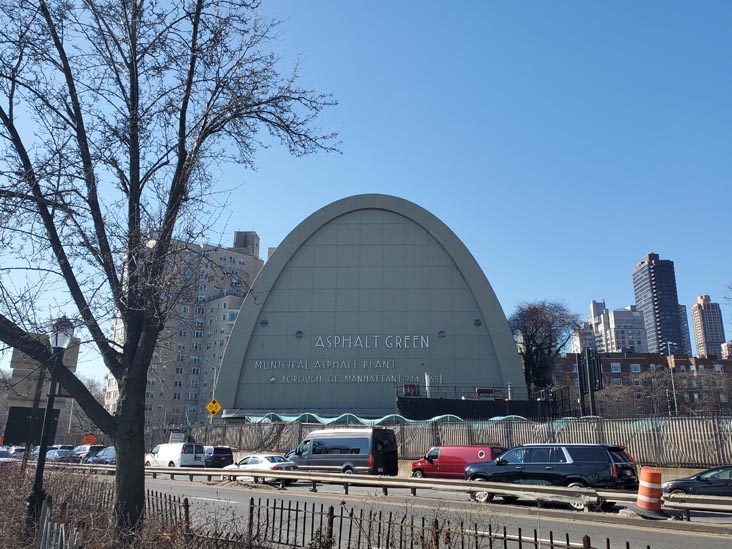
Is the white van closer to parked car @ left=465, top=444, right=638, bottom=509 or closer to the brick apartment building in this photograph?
parked car @ left=465, top=444, right=638, bottom=509

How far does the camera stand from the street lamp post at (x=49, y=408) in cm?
753

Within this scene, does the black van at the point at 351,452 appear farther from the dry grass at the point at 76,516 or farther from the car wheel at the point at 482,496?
the dry grass at the point at 76,516

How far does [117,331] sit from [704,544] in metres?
10.5

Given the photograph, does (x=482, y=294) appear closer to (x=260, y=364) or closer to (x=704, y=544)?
(x=260, y=364)

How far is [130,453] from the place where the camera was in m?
7.62

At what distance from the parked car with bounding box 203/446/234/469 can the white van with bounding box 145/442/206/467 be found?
0.61 metres

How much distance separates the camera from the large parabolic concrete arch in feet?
185

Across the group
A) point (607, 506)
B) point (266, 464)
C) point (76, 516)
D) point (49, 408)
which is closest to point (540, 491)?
point (607, 506)

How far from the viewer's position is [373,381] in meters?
56.3

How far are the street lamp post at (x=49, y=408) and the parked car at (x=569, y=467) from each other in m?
11.7

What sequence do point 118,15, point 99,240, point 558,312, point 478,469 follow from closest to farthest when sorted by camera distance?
1. point 99,240
2. point 118,15
3. point 478,469
4. point 558,312

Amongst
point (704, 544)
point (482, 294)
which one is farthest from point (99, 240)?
point (482, 294)

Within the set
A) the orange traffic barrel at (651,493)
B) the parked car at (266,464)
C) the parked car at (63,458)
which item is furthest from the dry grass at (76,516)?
the parked car at (266,464)

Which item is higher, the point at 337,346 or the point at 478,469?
the point at 337,346
